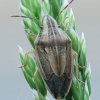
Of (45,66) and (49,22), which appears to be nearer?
(45,66)

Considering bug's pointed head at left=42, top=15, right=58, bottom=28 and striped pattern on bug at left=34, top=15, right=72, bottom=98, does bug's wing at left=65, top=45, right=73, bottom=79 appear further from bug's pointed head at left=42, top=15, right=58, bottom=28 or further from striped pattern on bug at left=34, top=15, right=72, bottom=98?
bug's pointed head at left=42, top=15, right=58, bottom=28

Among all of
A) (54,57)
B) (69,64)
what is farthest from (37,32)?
(69,64)

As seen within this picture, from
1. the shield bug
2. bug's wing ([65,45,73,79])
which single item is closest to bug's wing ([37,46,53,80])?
the shield bug

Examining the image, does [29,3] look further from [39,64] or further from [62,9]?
[39,64]

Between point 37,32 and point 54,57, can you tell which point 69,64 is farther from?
point 37,32

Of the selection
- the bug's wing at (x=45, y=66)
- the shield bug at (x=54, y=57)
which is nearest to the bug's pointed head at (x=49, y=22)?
the shield bug at (x=54, y=57)

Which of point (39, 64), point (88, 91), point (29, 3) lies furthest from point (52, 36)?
point (88, 91)

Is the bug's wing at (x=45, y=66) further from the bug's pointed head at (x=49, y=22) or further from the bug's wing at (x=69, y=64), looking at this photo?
the bug's pointed head at (x=49, y=22)
